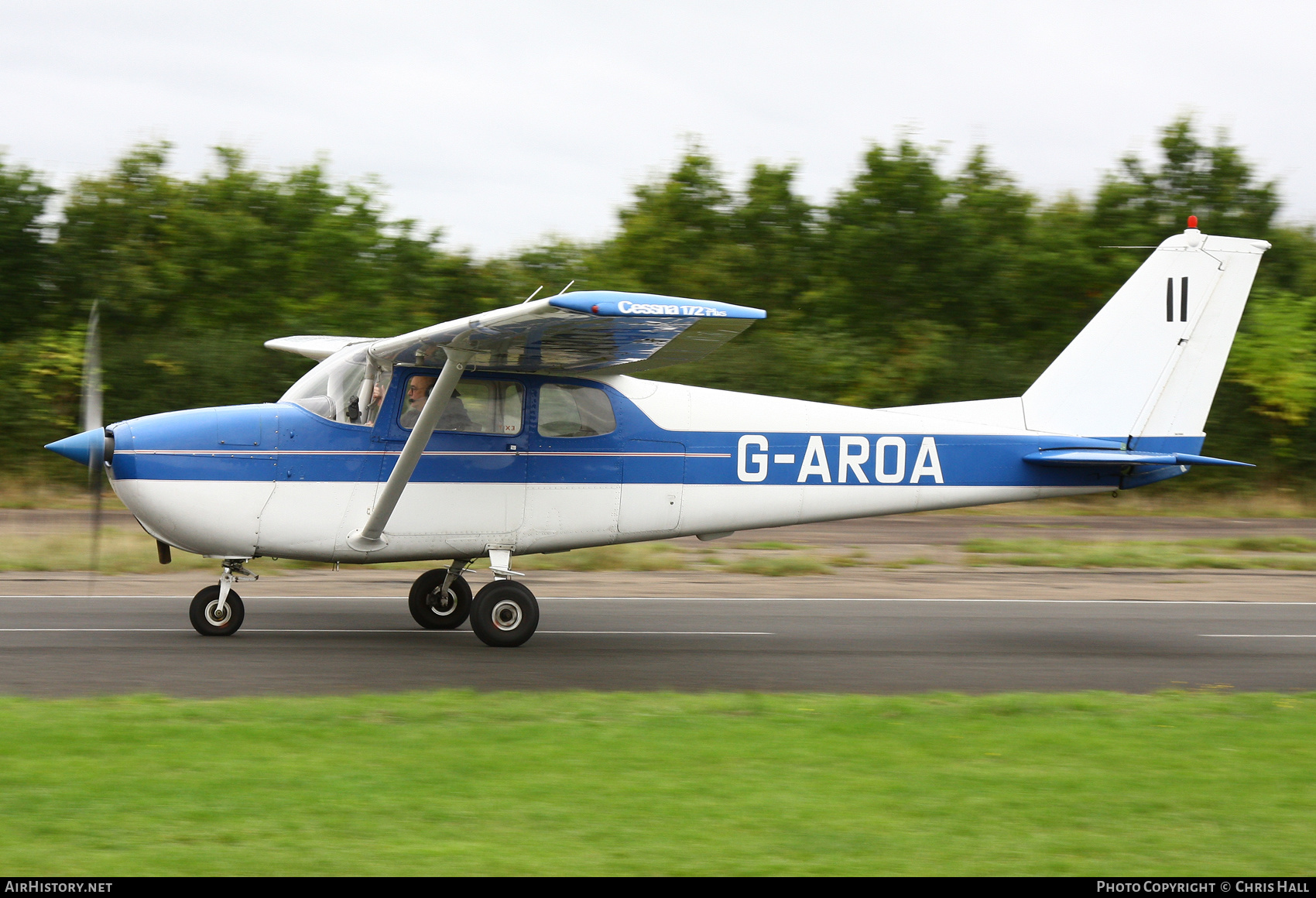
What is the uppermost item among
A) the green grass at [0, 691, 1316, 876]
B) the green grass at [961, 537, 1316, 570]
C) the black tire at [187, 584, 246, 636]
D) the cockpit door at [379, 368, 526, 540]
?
the cockpit door at [379, 368, 526, 540]

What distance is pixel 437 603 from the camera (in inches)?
404

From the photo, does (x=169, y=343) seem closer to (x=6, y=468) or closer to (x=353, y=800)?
(x=6, y=468)

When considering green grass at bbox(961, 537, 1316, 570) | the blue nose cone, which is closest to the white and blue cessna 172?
the blue nose cone

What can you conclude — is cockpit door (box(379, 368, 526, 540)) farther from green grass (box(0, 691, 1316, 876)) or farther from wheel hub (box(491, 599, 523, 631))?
green grass (box(0, 691, 1316, 876))

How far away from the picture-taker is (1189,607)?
12.4 m

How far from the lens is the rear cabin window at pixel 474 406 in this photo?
9406 mm

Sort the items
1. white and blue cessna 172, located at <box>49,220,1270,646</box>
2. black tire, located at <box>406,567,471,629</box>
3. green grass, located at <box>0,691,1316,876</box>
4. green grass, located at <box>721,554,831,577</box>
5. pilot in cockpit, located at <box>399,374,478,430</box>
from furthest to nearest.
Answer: green grass, located at <box>721,554,831,577</box>, black tire, located at <box>406,567,471,629</box>, pilot in cockpit, located at <box>399,374,478,430</box>, white and blue cessna 172, located at <box>49,220,1270,646</box>, green grass, located at <box>0,691,1316,876</box>

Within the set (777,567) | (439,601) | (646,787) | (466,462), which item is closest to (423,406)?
(466,462)

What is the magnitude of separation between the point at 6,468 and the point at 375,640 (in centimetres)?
1360

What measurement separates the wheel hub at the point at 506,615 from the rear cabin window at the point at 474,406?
1327mm

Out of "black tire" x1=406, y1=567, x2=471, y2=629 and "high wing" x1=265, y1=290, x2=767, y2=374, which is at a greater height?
"high wing" x1=265, y1=290, x2=767, y2=374

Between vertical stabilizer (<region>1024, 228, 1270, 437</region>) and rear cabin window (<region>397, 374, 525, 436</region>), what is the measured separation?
4417 millimetres

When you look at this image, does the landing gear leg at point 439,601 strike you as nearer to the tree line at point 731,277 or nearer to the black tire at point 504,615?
the black tire at point 504,615

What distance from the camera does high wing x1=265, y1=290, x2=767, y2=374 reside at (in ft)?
23.9
